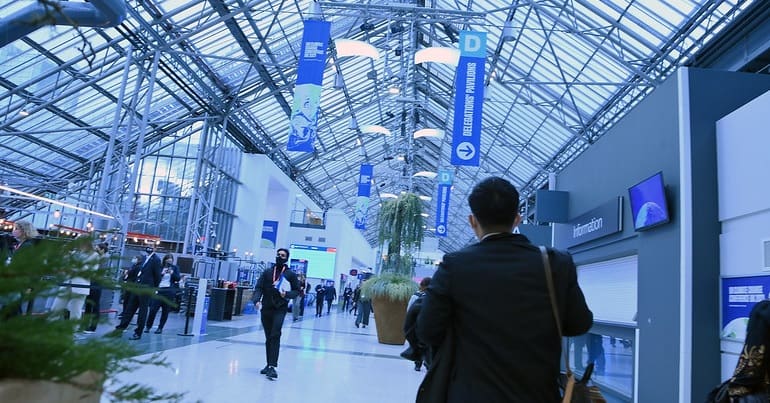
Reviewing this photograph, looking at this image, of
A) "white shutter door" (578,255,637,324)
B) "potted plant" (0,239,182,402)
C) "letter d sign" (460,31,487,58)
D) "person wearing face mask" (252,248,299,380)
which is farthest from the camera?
"letter d sign" (460,31,487,58)

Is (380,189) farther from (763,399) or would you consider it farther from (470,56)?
(763,399)

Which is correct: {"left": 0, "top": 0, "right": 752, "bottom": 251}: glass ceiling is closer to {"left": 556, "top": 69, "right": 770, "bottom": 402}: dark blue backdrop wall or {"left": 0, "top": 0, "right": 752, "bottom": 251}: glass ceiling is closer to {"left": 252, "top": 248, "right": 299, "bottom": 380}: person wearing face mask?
{"left": 556, "top": 69, "right": 770, "bottom": 402}: dark blue backdrop wall

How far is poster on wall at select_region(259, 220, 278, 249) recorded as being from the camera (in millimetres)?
22219

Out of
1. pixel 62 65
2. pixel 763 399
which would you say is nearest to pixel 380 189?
pixel 62 65

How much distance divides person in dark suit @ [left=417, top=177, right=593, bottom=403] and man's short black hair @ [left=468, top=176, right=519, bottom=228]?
6 cm

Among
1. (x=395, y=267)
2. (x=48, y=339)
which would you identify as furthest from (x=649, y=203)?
(x=395, y=267)

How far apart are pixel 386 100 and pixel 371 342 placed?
562 inches

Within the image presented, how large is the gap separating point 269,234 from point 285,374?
1719 cm

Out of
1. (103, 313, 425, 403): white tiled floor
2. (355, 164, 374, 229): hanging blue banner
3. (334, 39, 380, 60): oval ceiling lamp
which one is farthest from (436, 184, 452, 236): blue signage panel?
(103, 313, 425, 403): white tiled floor

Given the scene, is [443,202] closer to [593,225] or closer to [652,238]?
[593,225]

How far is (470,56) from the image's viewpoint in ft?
33.1

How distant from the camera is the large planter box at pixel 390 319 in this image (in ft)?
32.4

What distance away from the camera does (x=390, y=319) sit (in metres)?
10.0

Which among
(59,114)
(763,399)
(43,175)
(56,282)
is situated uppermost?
(59,114)
